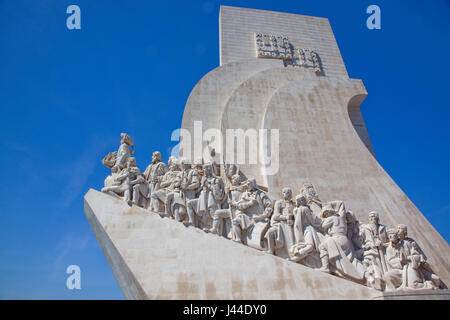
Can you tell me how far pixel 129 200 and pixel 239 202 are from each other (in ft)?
7.40

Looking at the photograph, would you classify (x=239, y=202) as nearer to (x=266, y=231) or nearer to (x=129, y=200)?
(x=266, y=231)

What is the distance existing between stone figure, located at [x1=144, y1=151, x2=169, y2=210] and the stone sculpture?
0.07 feet

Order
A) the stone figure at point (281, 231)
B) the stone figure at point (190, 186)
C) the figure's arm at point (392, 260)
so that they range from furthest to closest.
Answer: the stone figure at point (190, 186) → the stone figure at point (281, 231) → the figure's arm at point (392, 260)

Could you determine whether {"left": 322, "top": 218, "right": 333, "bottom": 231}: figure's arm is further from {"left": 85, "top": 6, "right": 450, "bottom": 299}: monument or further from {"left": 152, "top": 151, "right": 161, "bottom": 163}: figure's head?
{"left": 152, "top": 151, "right": 161, "bottom": 163}: figure's head

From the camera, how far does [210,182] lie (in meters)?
6.74

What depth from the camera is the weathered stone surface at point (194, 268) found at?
17.5 ft

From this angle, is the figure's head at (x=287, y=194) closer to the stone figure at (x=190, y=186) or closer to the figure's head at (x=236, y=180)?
the figure's head at (x=236, y=180)

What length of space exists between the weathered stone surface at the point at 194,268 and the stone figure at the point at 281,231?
36cm

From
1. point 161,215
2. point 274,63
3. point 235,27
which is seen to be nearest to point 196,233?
point 161,215

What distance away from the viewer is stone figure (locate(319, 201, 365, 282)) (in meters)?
5.76

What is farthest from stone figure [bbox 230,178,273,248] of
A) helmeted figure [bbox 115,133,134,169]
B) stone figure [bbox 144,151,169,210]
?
helmeted figure [bbox 115,133,134,169]

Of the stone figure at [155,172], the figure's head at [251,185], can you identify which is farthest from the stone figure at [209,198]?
the stone figure at [155,172]

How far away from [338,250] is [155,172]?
4090mm

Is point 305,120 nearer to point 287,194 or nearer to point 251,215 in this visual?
point 287,194
